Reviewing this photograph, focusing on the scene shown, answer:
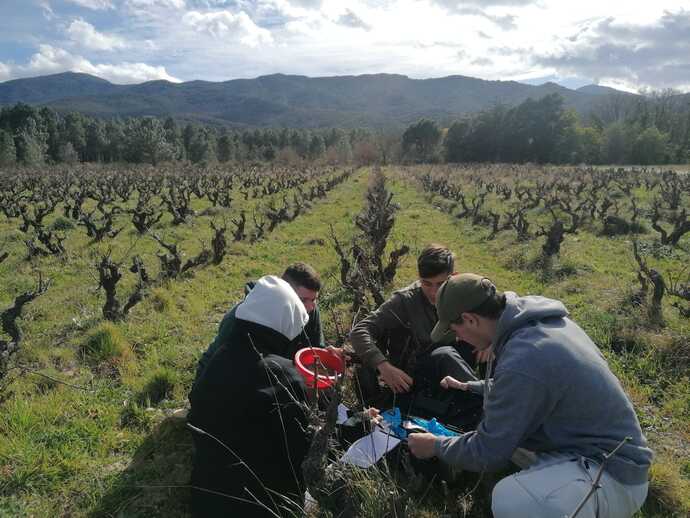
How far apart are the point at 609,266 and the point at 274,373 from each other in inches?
340

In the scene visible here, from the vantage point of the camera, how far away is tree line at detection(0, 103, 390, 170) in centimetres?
4891

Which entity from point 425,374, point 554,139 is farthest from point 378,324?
point 554,139

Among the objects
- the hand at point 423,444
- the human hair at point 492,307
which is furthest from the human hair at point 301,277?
the human hair at point 492,307

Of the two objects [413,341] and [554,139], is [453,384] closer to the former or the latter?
[413,341]

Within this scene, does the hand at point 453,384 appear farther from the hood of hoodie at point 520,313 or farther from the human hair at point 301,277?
the human hair at point 301,277

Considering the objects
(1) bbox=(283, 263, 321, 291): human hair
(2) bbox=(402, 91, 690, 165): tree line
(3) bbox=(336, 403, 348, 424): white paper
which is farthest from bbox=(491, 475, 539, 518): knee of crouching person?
(2) bbox=(402, 91, 690, 165): tree line

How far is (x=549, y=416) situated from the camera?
2146mm

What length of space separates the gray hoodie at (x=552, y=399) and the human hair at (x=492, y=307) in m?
0.05

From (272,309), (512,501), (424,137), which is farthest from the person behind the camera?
(424,137)

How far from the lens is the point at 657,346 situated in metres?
5.06

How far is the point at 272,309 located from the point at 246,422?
63 centimetres

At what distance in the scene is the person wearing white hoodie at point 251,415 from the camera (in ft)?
8.12

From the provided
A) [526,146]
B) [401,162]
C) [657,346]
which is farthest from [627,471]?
[401,162]

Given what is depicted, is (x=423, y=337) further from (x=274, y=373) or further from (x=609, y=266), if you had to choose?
(x=609, y=266)
